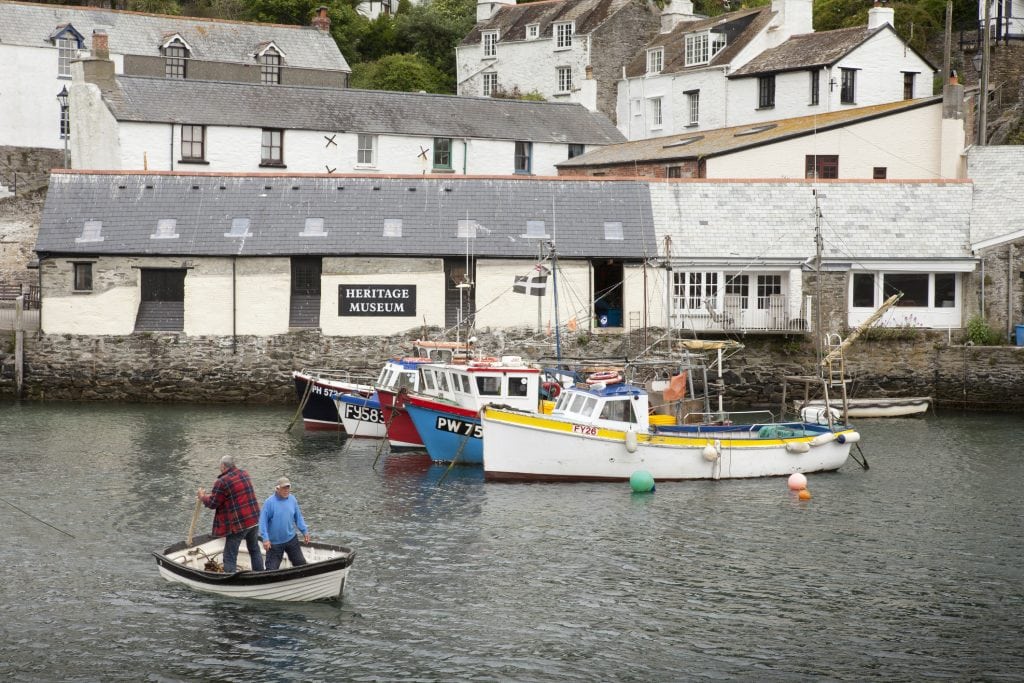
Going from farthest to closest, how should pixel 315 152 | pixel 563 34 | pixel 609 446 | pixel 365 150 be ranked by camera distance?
pixel 563 34, pixel 365 150, pixel 315 152, pixel 609 446

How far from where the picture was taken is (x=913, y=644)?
19.8 metres

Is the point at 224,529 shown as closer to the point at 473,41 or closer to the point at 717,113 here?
the point at 717,113

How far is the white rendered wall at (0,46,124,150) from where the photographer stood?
6694cm

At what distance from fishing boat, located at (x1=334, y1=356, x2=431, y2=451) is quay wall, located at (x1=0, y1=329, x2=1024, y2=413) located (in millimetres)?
5435

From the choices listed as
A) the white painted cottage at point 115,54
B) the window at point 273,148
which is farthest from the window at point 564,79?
the window at point 273,148

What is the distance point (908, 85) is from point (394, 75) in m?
28.7

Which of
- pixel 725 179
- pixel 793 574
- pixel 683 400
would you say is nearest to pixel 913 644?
pixel 793 574

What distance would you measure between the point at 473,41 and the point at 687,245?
120 feet

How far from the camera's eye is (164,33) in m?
69.2

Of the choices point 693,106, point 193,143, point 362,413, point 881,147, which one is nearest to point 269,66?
point 193,143

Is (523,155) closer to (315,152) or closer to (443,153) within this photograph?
(443,153)

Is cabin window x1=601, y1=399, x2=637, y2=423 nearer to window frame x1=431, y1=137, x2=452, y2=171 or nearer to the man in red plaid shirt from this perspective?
the man in red plaid shirt

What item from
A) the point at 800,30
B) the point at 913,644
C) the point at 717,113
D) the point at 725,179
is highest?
the point at 800,30

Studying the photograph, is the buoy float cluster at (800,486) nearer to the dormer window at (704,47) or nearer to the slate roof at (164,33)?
the dormer window at (704,47)
